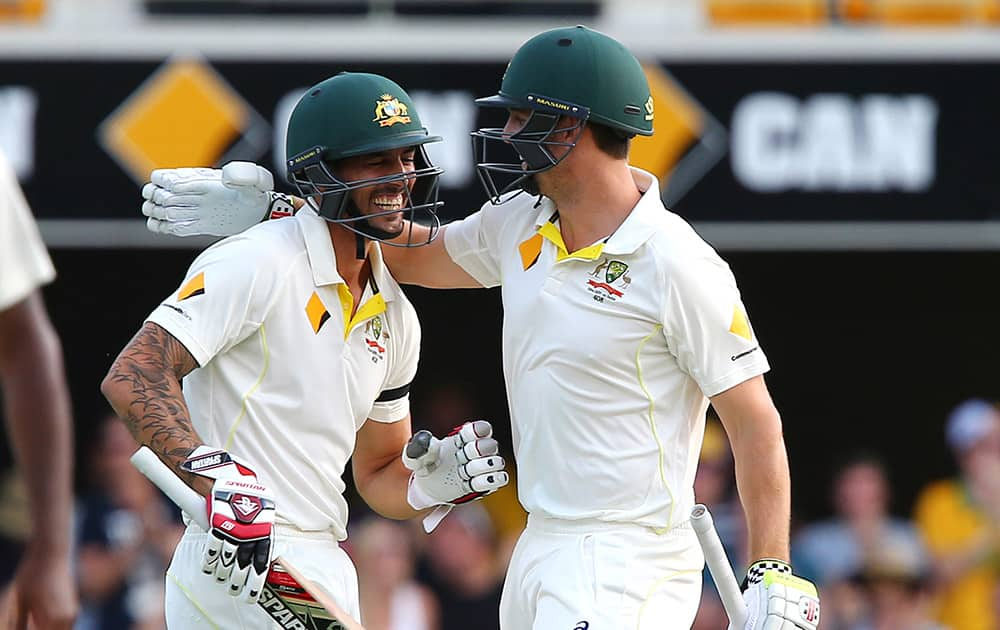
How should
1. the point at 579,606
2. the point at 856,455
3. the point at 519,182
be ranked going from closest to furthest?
the point at 579,606
the point at 519,182
the point at 856,455

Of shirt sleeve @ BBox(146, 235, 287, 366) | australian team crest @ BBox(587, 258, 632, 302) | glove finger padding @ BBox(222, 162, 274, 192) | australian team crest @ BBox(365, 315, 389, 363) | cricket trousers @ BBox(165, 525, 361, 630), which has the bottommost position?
cricket trousers @ BBox(165, 525, 361, 630)

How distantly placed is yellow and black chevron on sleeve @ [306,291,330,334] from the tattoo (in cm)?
32

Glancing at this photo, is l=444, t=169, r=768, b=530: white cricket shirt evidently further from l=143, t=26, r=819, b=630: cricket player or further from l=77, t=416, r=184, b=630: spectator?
l=77, t=416, r=184, b=630: spectator

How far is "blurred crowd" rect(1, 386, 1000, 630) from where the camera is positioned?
8.14 meters

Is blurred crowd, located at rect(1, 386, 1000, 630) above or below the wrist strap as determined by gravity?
below

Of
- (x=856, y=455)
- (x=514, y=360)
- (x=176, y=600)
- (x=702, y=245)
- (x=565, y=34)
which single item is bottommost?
(x=856, y=455)

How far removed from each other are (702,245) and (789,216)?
374 cm

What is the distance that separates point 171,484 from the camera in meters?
3.67

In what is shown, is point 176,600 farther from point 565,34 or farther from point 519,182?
point 565,34

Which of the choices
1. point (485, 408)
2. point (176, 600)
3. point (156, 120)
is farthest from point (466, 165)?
point (176, 600)

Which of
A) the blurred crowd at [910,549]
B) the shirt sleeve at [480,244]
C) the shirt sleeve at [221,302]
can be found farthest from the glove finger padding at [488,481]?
the blurred crowd at [910,549]

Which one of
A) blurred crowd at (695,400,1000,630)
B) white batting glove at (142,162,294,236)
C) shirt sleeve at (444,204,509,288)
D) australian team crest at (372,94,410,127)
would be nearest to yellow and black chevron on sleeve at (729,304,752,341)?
shirt sleeve at (444,204,509,288)

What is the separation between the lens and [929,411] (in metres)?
9.52

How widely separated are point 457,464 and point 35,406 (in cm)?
170
